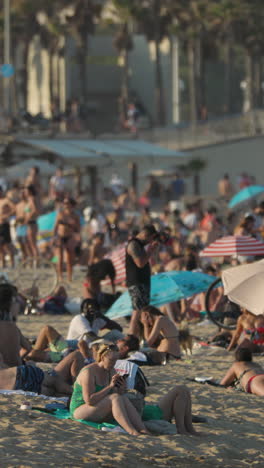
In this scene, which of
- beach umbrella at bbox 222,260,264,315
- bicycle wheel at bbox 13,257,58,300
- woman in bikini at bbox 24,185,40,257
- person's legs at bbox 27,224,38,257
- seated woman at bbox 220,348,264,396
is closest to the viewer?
seated woman at bbox 220,348,264,396

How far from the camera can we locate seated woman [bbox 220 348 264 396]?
400 inches

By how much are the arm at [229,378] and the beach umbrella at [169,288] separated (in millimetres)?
2453

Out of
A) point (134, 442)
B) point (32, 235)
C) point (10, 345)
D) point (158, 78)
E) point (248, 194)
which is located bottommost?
point (134, 442)

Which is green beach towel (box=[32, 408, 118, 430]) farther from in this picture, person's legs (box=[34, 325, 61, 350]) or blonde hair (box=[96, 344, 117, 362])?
person's legs (box=[34, 325, 61, 350])

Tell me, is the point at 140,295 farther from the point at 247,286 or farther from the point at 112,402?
the point at 112,402

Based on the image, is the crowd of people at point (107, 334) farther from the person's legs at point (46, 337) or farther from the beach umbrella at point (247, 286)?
the beach umbrella at point (247, 286)

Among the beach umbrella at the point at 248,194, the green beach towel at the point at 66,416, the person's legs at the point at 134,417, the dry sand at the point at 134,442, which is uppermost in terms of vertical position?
the beach umbrella at the point at 248,194

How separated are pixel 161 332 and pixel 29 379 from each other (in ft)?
8.40

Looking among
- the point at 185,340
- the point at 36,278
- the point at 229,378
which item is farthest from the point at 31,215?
the point at 229,378

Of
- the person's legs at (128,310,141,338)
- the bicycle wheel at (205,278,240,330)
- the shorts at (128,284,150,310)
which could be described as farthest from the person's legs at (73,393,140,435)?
the bicycle wheel at (205,278,240,330)

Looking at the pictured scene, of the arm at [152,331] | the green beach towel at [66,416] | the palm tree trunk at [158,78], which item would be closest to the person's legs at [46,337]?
the arm at [152,331]

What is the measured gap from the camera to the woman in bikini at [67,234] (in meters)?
18.9

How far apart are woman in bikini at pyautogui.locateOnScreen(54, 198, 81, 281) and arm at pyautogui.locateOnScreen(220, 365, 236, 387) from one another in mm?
8635

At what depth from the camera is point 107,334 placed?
11625mm
